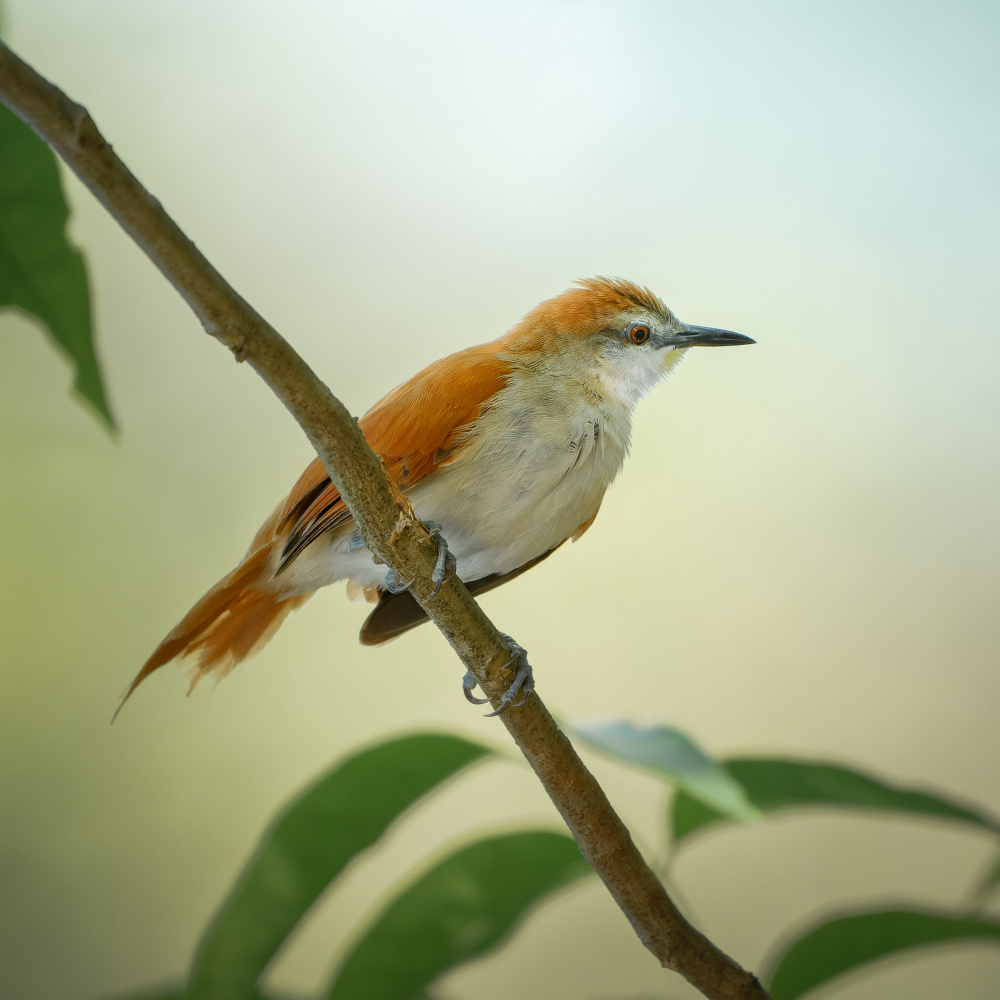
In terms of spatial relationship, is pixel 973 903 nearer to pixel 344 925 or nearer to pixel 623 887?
pixel 623 887

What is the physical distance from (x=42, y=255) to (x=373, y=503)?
42 centimetres

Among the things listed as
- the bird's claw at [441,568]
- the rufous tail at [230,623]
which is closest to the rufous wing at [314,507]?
the rufous tail at [230,623]

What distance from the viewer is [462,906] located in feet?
2.92

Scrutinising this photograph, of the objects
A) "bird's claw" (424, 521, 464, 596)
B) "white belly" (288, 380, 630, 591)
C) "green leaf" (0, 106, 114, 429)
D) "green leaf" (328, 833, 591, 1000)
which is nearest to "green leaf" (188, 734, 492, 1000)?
"green leaf" (328, 833, 591, 1000)

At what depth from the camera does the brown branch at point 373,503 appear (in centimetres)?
40

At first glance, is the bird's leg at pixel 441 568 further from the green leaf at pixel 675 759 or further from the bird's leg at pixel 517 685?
the green leaf at pixel 675 759

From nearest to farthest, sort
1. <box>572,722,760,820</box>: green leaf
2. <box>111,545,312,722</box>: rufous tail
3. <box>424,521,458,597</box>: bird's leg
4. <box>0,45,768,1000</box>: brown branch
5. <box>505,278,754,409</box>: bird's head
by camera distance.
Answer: <box>0,45,768,1000</box>: brown branch, <box>424,521,458,597</box>: bird's leg, <box>572,722,760,820</box>: green leaf, <box>111,545,312,722</box>: rufous tail, <box>505,278,754,409</box>: bird's head

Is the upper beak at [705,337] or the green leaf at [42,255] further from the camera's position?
the upper beak at [705,337]

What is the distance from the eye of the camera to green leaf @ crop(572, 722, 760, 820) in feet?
2.26

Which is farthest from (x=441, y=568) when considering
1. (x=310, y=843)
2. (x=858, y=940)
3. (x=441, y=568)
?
(x=858, y=940)

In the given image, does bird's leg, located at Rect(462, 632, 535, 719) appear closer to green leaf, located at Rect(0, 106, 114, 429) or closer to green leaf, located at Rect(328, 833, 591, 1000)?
green leaf, located at Rect(328, 833, 591, 1000)

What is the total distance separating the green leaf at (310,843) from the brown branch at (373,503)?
0.23 meters

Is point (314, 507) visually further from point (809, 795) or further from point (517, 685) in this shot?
point (809, 795)

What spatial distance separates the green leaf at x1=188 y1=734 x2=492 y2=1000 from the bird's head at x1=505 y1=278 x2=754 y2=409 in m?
0.42
